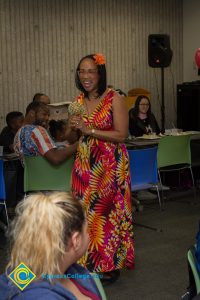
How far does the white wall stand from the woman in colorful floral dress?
234 inches

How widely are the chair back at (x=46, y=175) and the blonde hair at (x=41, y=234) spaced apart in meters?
3.14

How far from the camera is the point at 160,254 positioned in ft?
14.1

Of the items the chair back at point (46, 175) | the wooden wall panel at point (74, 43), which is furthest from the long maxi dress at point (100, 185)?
the wooden wall panel at point (74, 43)

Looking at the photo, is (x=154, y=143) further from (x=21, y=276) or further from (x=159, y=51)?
(x=21, y=276)

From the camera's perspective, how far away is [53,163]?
4418mm

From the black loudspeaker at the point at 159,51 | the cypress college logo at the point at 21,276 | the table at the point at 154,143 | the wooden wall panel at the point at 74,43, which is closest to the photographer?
the cypress college logo at the point at 21,276

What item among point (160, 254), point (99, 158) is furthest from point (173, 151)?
point (99, 158)

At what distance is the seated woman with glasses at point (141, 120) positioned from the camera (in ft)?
22.2

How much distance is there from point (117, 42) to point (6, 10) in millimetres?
1974

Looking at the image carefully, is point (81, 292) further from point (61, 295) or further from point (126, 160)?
point (126, 160)

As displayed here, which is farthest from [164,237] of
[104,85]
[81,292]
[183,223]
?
[81,292]

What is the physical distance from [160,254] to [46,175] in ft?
3.90

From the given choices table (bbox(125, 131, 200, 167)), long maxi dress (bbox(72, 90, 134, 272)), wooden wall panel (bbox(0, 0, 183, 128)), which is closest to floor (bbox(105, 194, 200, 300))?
long maxi dress (bbox(72, 90, 134, 272))

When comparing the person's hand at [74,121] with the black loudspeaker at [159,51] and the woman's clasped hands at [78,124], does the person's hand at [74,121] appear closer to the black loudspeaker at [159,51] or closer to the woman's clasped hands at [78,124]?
the woman's clasped hands at [78,124]
